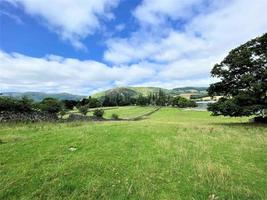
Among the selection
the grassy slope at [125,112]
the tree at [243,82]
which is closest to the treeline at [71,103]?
the grassy slope at [125,112]

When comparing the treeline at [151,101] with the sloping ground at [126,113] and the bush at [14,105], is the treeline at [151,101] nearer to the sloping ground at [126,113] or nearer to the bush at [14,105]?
the sloping ground at [126,113]

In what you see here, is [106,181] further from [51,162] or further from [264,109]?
[264,109]

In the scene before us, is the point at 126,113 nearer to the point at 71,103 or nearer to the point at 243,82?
the point at 71,103

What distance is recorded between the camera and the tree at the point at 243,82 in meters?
23.1

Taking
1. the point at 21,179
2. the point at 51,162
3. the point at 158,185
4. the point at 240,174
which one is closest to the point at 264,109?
the point at 240,174

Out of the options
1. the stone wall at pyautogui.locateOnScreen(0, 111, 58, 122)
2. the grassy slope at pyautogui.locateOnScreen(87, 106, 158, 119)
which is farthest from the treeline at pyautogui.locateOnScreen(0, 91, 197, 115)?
the grassy slope at pyautogui.locateOnScreen(87, 106, 158, 119)

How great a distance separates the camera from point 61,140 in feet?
43.3

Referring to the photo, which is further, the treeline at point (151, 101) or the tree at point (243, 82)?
the treeline at point (151, 101)

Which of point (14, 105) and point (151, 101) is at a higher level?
point (14, 105)

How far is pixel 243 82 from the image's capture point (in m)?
24.6


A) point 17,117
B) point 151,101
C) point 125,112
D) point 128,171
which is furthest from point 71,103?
point 128,171

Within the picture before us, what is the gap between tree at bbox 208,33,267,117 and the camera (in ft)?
75.7

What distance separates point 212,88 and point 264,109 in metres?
6.52

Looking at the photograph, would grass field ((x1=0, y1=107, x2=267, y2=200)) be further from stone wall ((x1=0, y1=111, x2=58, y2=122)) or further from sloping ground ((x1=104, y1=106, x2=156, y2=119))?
sloping ground ((x1=104, y1=106, x2=156, y2=119))
